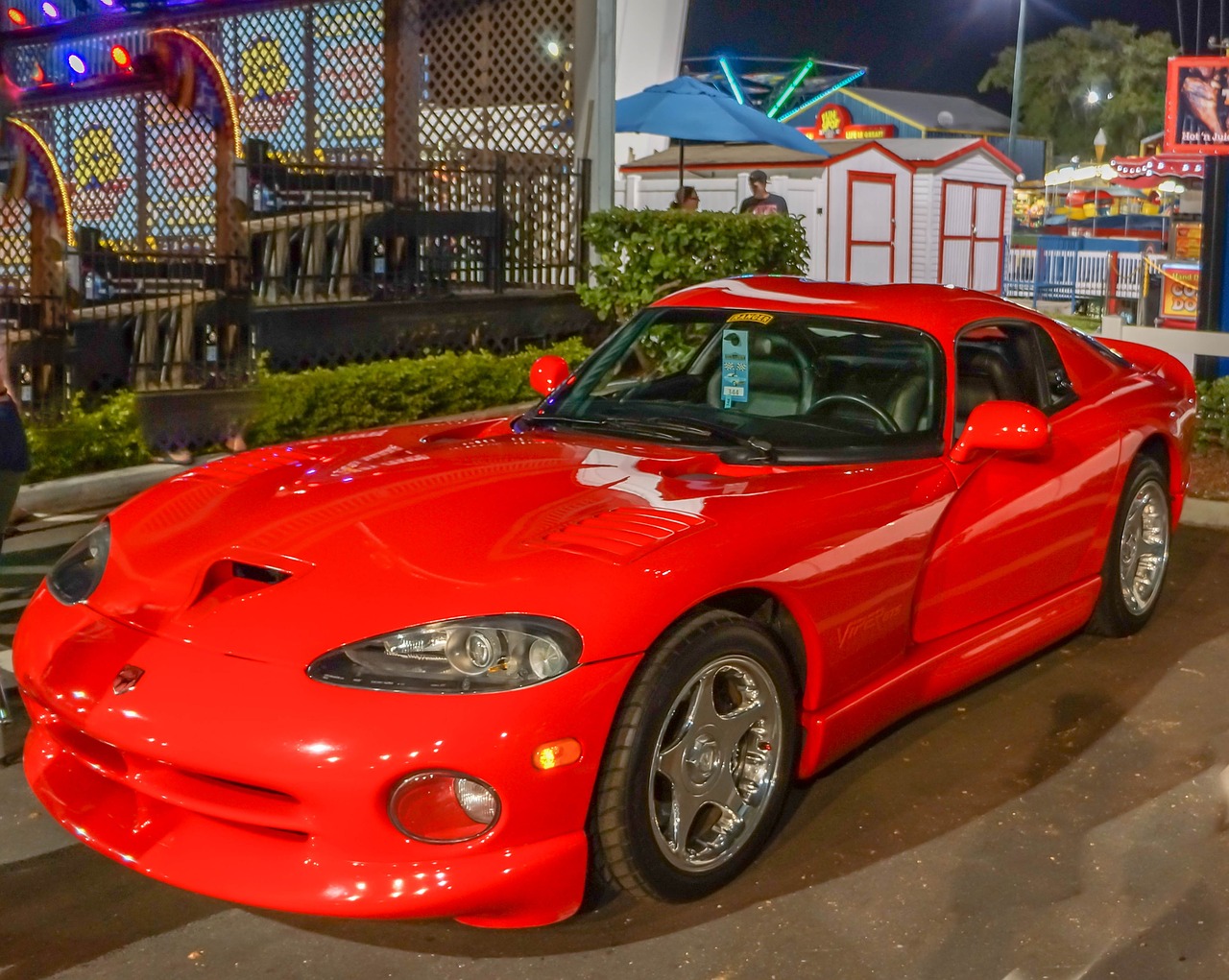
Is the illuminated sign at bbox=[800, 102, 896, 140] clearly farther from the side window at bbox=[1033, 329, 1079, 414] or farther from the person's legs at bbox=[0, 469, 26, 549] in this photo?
the person's legs at bbox=[0, 469, 26, 549]

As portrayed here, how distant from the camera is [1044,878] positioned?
3.89 meters

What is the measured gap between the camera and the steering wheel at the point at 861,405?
185 inches

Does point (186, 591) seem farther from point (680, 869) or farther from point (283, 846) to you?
point (680, 869)

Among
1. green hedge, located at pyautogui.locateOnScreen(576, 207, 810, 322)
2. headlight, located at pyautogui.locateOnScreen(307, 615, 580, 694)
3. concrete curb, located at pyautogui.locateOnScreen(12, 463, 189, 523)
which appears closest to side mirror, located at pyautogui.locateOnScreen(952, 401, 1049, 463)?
headlight, located at pyautogui.locateOnScreen(307, 615, 580, 694)

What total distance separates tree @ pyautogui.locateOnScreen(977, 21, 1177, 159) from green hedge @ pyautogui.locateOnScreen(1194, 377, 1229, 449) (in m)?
73.5

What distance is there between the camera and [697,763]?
367 cm

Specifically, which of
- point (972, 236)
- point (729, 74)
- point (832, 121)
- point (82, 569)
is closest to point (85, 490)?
point (82, 569)

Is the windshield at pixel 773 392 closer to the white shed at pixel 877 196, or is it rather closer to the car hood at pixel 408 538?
the car hood at pixel 408 538

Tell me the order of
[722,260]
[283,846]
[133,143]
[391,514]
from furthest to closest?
[133,143], [722,260], [391,514], [283,846]

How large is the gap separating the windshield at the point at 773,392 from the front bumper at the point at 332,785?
1444 mm

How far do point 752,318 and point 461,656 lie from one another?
2.25 m

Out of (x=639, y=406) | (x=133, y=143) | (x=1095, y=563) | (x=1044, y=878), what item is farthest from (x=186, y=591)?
(x=133, y=143)

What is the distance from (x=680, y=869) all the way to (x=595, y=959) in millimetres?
316

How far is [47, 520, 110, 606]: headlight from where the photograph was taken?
3.86 meters
